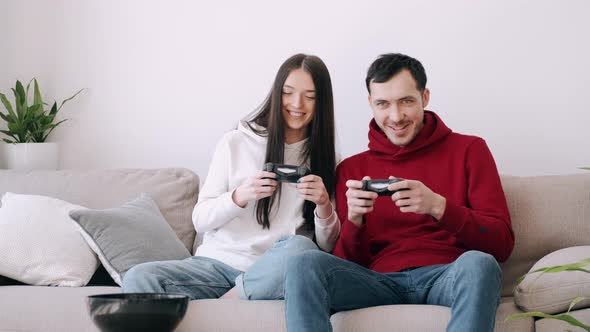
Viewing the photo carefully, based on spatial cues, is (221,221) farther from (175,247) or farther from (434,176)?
(434,176)

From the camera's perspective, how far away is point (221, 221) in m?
2.37

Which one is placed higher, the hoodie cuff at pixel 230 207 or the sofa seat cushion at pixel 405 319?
the hoodie cuff at pixel 230 207

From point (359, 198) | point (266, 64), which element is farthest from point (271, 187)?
point (266, 64)

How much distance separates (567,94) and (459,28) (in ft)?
1.51

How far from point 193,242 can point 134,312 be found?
154 cm

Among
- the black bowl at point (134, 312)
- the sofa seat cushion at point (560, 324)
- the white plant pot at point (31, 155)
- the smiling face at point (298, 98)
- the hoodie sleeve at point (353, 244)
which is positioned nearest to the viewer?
the black bowl at point (134, 312)

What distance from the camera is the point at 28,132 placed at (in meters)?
3.23

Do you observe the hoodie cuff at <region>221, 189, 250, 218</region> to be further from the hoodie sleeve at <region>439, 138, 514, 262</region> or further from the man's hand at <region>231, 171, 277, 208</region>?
the hoodie sleeve at <region>439, 138, 514, 262</region>

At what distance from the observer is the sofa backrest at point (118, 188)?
9.09 ft

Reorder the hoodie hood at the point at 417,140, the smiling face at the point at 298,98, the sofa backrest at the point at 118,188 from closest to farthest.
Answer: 1. the hoodie hood at the point at 417,140
2. the smiling face at the point at 298,98
3. the sofa backrest at the point at 118,188

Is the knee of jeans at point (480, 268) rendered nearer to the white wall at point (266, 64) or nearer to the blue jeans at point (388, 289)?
the blue jeans at point (388, 289)

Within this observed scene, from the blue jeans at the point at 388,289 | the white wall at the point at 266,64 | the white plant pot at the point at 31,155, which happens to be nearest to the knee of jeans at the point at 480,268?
the blue jeans at the point at 388,289

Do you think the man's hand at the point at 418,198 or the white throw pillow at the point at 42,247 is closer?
the man's hand at the point at 418,198

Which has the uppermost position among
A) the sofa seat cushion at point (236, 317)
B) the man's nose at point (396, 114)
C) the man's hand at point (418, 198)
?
the man's nose at point (396, 114)
